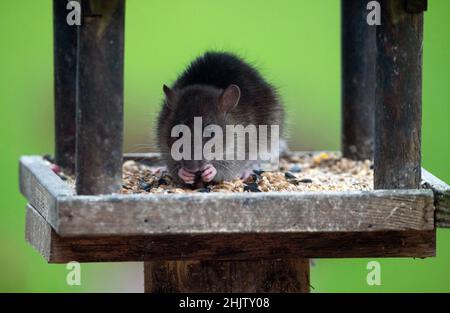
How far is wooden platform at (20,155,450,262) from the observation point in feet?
14.7

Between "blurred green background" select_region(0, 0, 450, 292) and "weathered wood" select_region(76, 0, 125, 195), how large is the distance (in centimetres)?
386

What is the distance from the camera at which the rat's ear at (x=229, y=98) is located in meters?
5.71

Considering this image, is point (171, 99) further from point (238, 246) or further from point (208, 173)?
point (238, 246)

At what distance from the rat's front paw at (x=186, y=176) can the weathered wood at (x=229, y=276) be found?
1.34 ft

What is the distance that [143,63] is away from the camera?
409 inches

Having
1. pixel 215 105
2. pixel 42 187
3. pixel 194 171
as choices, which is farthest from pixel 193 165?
pixel 42 187

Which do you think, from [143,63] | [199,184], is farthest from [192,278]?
[143,63]

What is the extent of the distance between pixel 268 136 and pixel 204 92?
0.57 meters

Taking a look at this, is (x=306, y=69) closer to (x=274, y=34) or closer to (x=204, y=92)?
(x=274, y=34)

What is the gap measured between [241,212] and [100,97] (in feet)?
2.51

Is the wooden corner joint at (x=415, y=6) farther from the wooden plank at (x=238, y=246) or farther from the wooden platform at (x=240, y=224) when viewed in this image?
the wooden plank at (x=238, y=246)

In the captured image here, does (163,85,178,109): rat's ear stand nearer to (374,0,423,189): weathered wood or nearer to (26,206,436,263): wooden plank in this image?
(26,206,436,263): wooden plank

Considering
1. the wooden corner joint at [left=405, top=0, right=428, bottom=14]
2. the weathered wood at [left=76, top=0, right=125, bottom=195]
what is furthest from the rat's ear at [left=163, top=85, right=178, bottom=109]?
the wooden corner joint at [left=405, top=0, right=428, bottom=14]

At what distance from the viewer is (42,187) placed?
5141 millimetres
